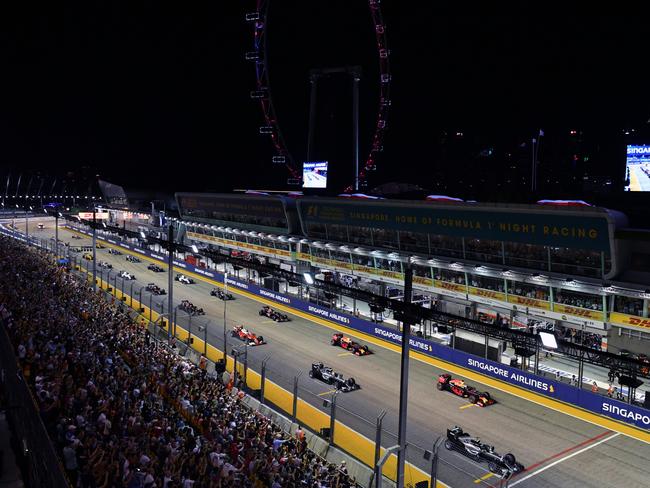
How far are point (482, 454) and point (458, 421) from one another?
3.91 metres

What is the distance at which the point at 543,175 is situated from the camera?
250ft

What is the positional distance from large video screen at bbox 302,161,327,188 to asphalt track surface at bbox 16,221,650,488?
2602cm

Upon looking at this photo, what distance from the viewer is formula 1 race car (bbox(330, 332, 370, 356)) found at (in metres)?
29.4

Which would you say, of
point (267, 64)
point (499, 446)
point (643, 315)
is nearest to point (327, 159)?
point (267, 64)

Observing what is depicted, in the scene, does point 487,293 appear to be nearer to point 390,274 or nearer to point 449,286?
point 449,286

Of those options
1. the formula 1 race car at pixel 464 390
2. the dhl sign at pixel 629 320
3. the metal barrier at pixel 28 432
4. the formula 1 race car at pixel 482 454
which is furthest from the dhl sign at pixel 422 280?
the metal barrier at pixel 28 432

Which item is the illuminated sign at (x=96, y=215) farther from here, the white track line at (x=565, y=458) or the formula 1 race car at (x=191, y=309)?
the white track line at (x=565, y=458)

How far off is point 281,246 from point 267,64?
1901cm

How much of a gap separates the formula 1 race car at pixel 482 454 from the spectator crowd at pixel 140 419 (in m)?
5.04

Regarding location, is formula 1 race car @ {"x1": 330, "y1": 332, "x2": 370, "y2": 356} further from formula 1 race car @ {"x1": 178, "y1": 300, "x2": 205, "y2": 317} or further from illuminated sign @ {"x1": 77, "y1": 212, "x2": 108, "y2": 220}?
illuminated sign @ {"x1": 77, "y1": 212, "x2": 108, "y2": 220}

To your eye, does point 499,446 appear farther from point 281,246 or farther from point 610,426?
point 281,246

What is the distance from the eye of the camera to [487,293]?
30672 millimetres

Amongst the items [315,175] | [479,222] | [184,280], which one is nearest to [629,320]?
[479,222]

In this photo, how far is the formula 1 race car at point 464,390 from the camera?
73.3 ft
